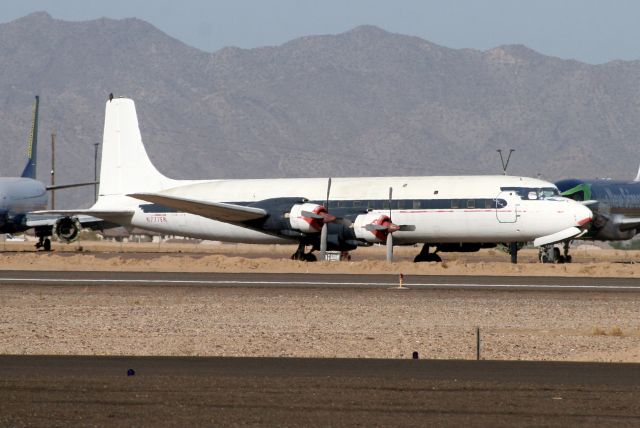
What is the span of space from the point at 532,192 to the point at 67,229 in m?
38.5

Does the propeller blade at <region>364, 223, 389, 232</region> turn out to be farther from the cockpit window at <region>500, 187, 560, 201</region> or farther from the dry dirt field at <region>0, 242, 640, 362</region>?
the dry dirt field at <region>0, 242, 640, 362</region>

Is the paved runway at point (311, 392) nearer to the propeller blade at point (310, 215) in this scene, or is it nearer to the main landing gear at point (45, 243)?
the propeller blade at point (310, 215)

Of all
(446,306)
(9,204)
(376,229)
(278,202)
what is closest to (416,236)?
(376,229)

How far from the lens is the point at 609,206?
68000mm

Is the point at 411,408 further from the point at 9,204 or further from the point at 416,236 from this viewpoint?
the point at 9,204

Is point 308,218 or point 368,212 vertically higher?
point 368,212

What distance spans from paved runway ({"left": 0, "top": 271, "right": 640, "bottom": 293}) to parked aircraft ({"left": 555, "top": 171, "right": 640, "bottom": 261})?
20.1 metres

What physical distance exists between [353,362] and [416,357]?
1.83 metres

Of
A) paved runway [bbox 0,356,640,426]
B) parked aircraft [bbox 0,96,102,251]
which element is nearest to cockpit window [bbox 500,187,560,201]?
parked aircraft [bbox 0,96,102,251]

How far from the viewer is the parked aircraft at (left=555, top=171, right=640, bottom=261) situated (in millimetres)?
66875

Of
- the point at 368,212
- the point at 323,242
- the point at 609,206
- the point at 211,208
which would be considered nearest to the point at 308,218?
the point at 323,242

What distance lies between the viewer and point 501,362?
2138 centimetres

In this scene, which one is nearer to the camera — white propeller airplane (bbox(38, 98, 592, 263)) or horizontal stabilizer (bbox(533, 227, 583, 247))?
horizontal stabilizer (bbox(533, 227, 583, 247))

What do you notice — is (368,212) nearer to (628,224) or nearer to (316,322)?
(628,224)
